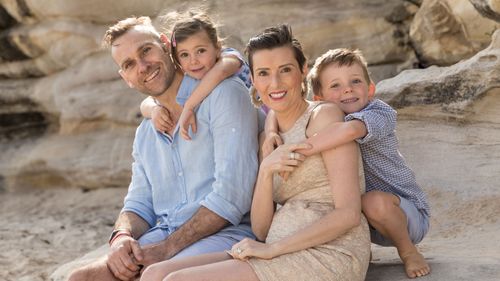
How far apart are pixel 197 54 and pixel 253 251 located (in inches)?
35.6

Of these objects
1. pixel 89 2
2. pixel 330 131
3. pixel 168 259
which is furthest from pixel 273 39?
pixel 89 2

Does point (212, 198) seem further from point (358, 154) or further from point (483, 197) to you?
point (483, 197)

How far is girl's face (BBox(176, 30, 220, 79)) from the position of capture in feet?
10.4

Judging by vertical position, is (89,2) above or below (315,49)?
above

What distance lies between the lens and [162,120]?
3.27m

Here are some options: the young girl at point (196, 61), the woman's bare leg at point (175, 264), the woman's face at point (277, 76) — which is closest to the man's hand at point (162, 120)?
the young girl at point (196, 61)

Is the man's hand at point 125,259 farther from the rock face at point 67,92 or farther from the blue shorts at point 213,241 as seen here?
the rock face at point 67,92

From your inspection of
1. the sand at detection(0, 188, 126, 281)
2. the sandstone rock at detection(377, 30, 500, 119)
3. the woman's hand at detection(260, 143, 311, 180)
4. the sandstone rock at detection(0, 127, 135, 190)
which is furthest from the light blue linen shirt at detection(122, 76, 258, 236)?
the sandstone rock at detection(0, 127, 135, 190)

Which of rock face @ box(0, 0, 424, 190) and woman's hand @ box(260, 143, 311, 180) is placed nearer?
woman's hand @ box(260, 143, 311, 180)

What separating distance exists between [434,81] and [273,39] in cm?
179

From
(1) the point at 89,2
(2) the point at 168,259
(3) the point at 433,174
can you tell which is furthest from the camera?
(1) the point at 89,2

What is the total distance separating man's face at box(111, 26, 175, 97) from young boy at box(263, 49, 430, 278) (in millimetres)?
549

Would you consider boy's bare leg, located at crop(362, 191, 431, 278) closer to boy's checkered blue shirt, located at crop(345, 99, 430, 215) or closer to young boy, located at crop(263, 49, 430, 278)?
young boy, located at crop(263, 49, 430, 278)

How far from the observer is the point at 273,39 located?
9.15 ft
